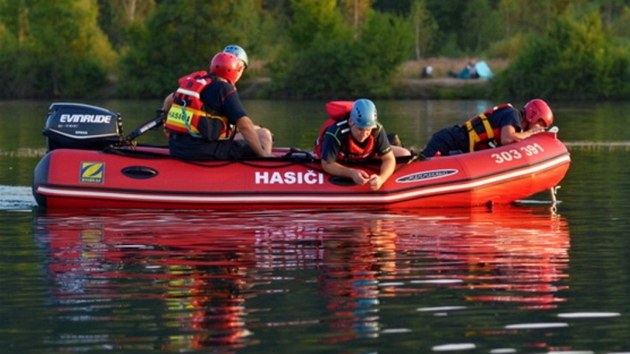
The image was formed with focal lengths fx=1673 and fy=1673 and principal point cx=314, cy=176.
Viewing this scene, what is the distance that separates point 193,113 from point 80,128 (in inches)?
50.1

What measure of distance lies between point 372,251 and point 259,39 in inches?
2134

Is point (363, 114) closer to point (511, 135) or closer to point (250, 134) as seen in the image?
point (250, 134)

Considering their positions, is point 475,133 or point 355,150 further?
point 475,133

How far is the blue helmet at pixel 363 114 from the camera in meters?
13.6

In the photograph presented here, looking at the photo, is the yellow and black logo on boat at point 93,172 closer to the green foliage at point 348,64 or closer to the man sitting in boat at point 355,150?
the man sitting in boat at point 355,150

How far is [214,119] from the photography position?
47.0 feet

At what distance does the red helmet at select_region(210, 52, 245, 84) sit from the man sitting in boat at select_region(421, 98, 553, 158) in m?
2.06

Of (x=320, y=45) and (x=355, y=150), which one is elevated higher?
(x=320, y=45)

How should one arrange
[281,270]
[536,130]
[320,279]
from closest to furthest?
[320,279] < [281,270] < [536,130]

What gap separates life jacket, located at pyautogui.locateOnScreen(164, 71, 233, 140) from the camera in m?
14.2

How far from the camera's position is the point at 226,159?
46.8ft

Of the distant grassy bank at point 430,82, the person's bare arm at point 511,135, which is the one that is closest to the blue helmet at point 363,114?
the person's bare arm at point 511,135

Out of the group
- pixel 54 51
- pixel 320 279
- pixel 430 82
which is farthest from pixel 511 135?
pixel 54 51

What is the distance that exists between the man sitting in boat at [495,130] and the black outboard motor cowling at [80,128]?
2914 millimetres
